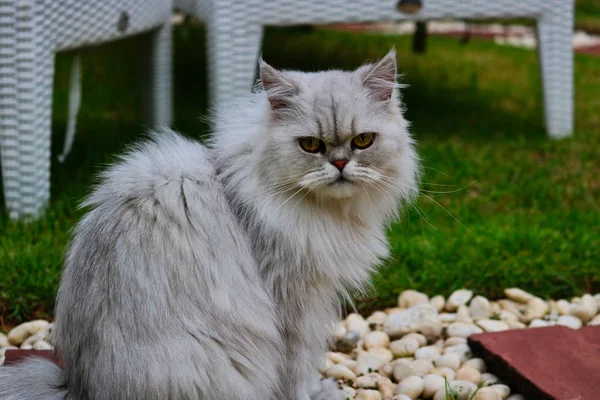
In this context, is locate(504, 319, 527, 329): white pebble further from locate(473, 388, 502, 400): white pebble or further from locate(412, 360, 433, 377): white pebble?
locate(473, 388, 502, 400): white pebble

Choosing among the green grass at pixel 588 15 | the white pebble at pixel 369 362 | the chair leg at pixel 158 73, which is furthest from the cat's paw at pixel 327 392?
the green grass at pixel 588 15

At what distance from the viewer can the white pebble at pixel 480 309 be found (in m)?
2.77

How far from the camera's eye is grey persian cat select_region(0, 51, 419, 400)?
5.93 ft

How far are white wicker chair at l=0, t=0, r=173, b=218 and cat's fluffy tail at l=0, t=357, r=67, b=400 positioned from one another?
124 cm

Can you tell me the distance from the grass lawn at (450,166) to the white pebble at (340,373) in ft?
1.47

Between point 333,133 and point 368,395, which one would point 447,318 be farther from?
point 333,133

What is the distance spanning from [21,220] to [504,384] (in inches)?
76.6

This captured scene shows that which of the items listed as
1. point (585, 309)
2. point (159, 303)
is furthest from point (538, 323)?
point (159, 303)

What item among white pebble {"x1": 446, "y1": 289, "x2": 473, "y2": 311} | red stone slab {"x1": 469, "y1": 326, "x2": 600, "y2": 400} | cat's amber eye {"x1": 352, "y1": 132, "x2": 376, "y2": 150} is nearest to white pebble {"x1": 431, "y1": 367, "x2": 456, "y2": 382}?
red stone slab {"x1": 469, "y1": 326, "x2": 600, "y2": 400}

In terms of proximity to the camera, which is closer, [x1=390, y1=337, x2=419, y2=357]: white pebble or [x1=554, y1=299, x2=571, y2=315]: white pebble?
[x1=390, y1=337, x2=419, y2=357]: white pebble

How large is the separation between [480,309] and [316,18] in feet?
5.91

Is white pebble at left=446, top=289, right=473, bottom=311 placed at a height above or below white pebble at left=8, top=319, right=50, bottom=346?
below

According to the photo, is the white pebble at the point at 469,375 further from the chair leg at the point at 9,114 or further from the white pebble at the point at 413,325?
the chair leg at the point at 9,114

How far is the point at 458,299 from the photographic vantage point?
9.29 ft
